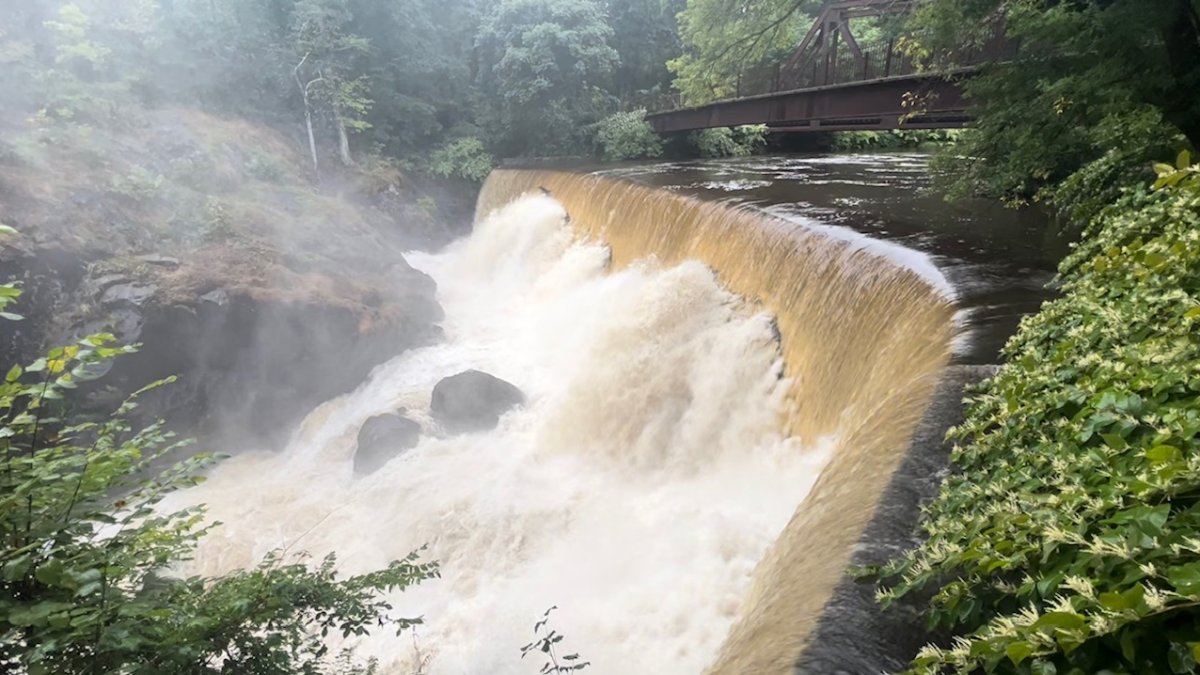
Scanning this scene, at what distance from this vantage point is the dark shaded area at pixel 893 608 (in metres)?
2.11

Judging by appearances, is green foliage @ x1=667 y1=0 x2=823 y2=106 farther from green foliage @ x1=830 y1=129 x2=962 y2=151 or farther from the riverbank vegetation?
green foliage @ x1=830 y1=129 x2=962 y2=151

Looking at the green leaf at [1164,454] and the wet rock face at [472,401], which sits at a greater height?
the green leaf at [1164,454]

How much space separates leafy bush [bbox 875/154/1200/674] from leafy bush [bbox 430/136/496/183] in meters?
20.2

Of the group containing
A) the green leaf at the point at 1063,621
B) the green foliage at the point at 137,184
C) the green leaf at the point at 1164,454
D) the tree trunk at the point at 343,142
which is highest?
the tree trunk at the point at 343,142

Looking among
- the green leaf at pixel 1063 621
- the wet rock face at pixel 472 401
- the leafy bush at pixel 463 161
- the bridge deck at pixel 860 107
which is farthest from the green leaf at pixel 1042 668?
the leafy bush at pixel 463 161

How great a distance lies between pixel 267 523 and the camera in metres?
8.54

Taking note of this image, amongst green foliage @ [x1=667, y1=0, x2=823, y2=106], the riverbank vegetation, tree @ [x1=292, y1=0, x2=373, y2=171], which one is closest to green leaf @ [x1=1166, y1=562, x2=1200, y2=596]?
the riverbank vegetation

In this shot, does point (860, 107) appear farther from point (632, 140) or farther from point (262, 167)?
point (262, 167)

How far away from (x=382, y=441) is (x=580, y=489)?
11.0 ft

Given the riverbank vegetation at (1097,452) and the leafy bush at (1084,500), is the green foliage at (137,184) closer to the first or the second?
the riverbank vegetation at (1097,452)

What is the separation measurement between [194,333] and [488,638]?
8.53 meters

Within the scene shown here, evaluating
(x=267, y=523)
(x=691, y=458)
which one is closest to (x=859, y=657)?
(x=691, y=458)

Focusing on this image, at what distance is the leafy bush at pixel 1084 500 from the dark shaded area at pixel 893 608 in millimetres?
81

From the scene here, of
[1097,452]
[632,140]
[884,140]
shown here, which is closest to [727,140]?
[632,140]
